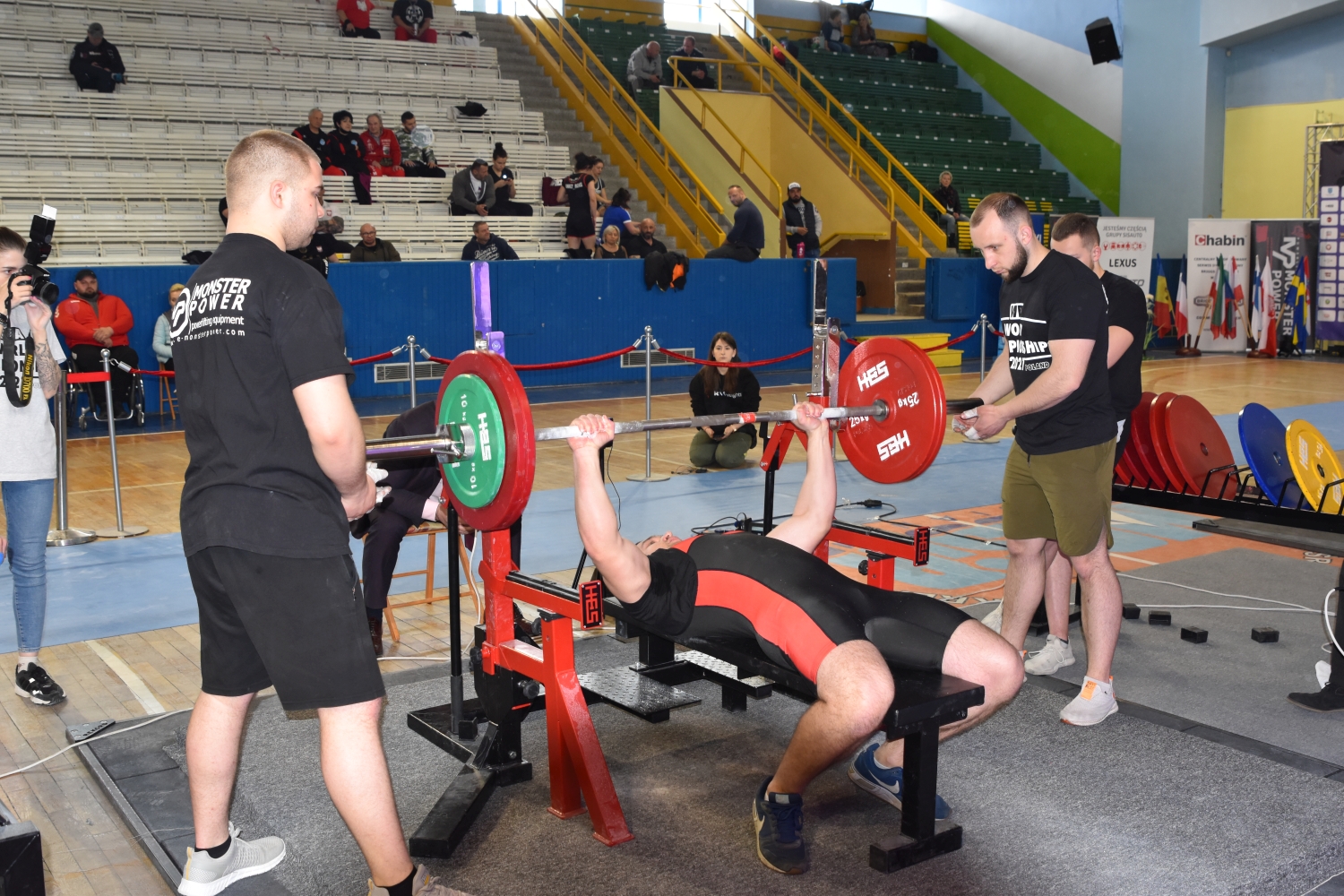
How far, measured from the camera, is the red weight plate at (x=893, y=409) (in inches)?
149

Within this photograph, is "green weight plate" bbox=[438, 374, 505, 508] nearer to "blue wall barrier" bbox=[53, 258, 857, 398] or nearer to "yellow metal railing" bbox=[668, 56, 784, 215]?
"blue wall barrier" bbox=[53, 258, 857, 398]

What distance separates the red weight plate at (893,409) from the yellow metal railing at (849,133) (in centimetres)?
1264

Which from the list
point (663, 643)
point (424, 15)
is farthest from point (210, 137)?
point (663, 643)

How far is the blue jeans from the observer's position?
387cm

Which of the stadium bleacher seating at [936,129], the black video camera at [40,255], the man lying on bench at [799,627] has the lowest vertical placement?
the man lying on bench at [799,627]

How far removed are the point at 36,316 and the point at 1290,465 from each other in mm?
4727

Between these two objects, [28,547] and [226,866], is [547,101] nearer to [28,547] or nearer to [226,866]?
[28,547]

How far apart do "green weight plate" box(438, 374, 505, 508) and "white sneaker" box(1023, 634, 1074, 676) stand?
223cm

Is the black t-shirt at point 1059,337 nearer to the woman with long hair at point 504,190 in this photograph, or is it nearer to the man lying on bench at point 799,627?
the man lying on bench at point 799,627

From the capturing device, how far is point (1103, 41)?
18.3m

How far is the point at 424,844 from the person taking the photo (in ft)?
9.75

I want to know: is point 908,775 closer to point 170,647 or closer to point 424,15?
point 170,647

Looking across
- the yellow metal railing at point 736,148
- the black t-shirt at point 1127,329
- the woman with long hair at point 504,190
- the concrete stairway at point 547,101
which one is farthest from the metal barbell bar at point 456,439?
the yellow metal railing at point 736,148

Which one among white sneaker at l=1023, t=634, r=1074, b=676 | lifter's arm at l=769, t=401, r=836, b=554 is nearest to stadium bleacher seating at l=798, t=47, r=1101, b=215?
white sneaker at l=1023, t=634, r=1074, b=676
